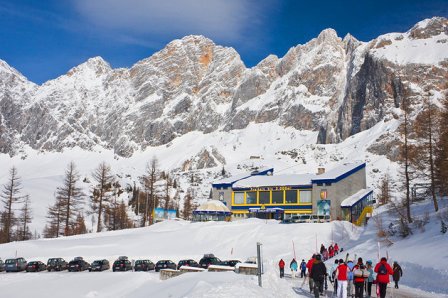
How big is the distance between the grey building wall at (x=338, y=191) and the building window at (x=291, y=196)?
309cm

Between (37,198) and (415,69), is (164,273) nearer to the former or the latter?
(37,198)

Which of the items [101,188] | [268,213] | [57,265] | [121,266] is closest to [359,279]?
[121,266]

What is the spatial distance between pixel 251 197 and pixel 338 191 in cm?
1417

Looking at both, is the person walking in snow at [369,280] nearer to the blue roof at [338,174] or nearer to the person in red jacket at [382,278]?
the person in red jacket at [382,278]

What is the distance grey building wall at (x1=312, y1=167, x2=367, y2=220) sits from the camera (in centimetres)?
6462

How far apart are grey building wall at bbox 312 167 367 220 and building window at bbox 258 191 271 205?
24.6 ft

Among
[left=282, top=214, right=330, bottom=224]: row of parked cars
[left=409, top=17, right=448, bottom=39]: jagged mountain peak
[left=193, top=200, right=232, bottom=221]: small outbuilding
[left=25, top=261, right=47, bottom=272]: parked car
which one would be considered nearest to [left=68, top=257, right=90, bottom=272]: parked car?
[left=25, top=261, right=47, bottom=272]: parked car

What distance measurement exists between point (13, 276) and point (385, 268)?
29851mm

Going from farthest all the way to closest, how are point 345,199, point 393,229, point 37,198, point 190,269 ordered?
point 37,198
point 345,199
point 393,229
point 190,269

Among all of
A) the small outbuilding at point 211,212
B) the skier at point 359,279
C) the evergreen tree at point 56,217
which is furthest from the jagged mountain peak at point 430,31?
the skier at point 359,279

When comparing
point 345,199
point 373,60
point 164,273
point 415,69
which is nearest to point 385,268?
point 164,273

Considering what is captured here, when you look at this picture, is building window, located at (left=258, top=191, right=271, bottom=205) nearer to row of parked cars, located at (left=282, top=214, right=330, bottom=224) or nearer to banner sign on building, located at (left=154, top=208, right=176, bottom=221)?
row of parked cars, located at (left=282, top=214, right=330, bottom=224)

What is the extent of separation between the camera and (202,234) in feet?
174

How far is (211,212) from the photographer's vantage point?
67.1m
